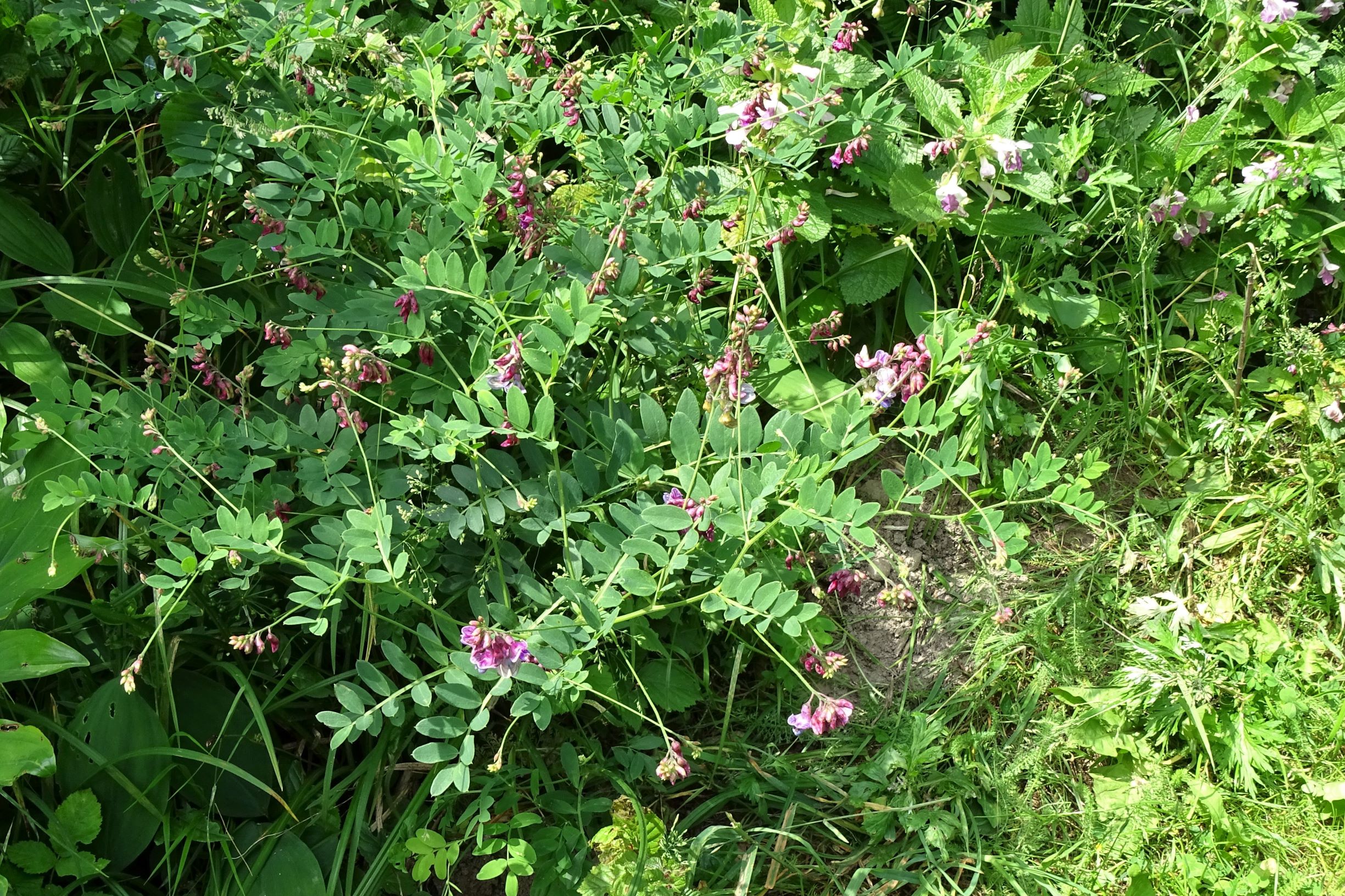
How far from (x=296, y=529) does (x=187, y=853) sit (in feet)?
1.96

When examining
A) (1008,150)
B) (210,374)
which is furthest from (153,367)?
(1008,150)

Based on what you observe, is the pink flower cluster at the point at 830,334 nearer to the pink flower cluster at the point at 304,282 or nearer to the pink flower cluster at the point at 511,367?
the pink flower cluster at the point at 511,367

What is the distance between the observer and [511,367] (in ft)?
5.26

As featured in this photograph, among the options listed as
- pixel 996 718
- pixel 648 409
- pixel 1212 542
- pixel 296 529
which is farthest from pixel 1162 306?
pixel 296 529

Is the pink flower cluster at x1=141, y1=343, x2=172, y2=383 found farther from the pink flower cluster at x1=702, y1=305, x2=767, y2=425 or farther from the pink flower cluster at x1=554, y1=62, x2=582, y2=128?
the pink flower cluster at x1=702, y1=305, x2=767, y2=425

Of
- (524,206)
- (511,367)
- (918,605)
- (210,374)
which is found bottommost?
(918,605)

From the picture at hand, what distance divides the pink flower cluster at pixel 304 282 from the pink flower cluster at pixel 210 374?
0.67ft

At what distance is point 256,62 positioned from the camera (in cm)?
193

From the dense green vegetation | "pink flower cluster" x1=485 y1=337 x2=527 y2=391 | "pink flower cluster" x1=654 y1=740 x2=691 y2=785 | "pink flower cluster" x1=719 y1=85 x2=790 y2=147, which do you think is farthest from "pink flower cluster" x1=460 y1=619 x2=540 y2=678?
"pink flower cluster" x1=719 y1=85 x2=790 y2=147

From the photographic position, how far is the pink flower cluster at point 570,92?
188 cm

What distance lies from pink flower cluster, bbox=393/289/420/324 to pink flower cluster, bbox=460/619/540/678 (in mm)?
542

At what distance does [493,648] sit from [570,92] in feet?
3.46

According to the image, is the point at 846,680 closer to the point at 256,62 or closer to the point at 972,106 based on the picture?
the point at 972,106

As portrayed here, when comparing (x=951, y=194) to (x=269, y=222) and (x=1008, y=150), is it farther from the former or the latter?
(x=269, y=222)
